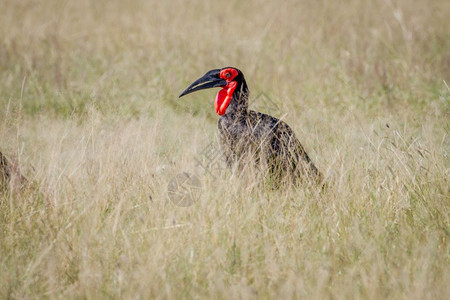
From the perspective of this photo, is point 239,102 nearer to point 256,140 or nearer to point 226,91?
point 226,91

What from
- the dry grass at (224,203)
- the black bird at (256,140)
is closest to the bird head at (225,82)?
the black bird at (256,140)

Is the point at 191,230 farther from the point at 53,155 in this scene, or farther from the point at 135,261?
the point at 53,155

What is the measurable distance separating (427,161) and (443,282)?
1.36 m

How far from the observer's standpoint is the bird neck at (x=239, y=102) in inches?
167

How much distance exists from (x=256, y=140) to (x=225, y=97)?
1.89ft

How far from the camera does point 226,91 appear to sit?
4.41 m

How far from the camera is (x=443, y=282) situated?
254 cm

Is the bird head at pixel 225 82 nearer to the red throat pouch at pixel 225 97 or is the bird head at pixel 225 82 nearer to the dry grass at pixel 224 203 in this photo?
the red throat pouch at pixel 225 97

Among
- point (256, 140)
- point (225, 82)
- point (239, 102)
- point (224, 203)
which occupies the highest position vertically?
point (225, 82)

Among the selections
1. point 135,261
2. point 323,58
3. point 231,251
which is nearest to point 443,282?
point 231,251

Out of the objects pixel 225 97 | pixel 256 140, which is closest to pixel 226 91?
pixel 225 97

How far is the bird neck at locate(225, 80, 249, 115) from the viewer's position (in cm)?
423

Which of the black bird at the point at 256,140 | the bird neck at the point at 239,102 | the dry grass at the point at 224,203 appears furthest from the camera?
the bird neck at the point at 239,102

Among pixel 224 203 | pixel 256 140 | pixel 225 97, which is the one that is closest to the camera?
pixel 224 203
